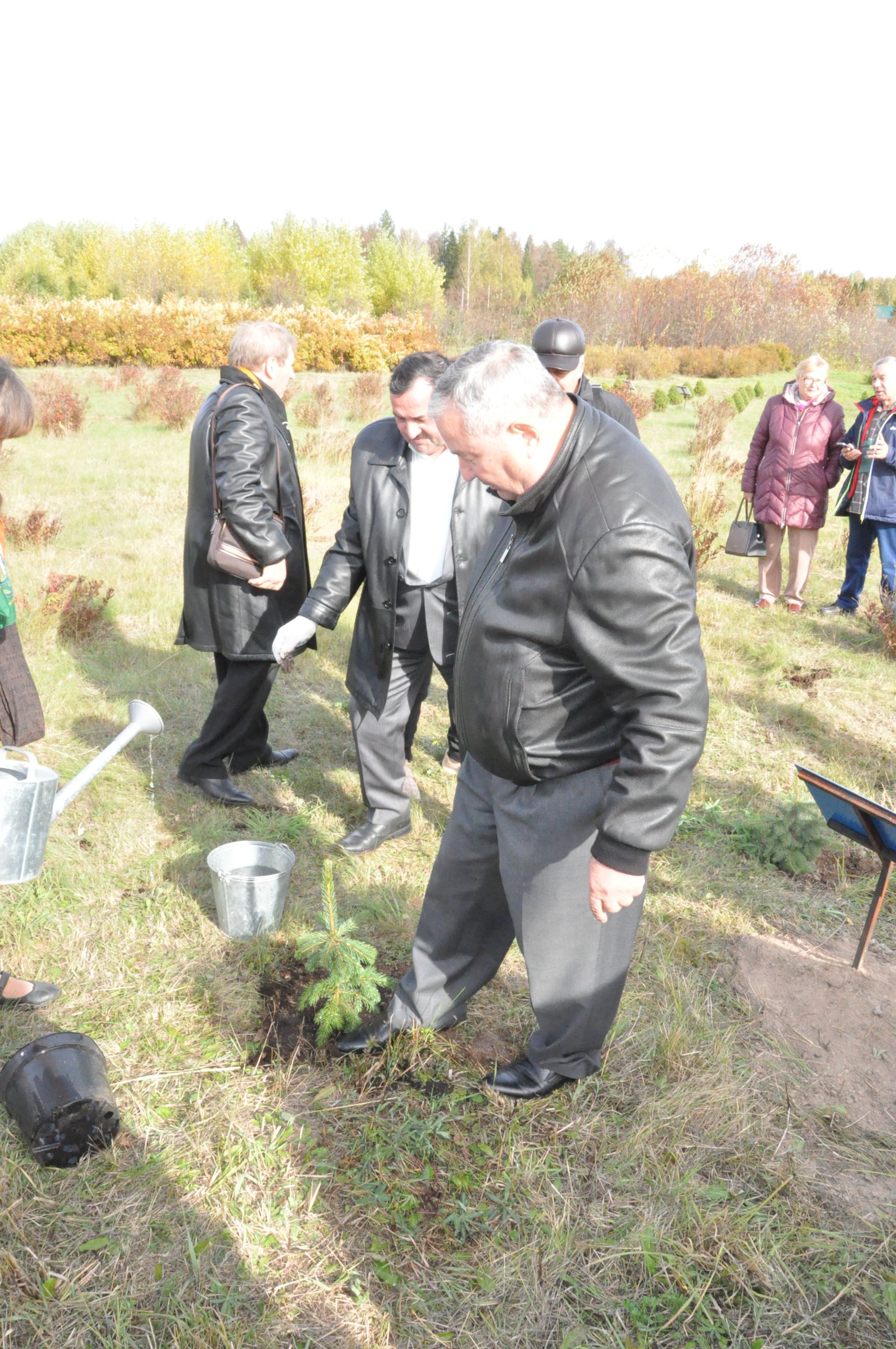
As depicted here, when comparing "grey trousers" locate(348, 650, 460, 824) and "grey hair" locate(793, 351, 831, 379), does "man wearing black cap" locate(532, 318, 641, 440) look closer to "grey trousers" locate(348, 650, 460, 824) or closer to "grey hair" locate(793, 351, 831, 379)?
"grey trousers" locate(348, 650, 460, 824)

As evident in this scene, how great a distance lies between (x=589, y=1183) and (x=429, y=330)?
2432cm

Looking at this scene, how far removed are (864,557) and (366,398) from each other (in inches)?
433

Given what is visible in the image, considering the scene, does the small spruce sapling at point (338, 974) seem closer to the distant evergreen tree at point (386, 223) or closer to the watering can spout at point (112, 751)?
the watering can spout at point (112, 751)

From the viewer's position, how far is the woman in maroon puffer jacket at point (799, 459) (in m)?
6.87

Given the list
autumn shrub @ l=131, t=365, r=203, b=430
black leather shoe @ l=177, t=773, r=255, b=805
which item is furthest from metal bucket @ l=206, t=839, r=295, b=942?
autumn shrub @ l=131, t=365, r=203, b=430

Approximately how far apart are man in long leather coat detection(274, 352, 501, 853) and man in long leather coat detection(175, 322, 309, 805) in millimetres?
420

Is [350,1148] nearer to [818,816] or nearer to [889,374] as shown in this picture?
[818,816]

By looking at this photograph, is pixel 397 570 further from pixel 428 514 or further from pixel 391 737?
pixel 391 737

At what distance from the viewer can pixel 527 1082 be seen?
2475mm

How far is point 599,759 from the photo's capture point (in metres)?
2.01

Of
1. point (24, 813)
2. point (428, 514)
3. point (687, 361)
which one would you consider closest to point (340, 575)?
point (428, 514)

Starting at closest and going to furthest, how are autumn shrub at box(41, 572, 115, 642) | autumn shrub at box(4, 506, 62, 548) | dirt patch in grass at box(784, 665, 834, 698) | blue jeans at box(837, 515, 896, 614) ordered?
dirt patch in grass at box(784, 665, 834, 698) → autumn shrub at box(41, 572, 115, 642) → blue jeans at box(837, 515, 896, 614) → autumn shrub at box(4, 506, 62, 548)

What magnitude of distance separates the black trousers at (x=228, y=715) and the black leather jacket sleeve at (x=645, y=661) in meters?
2.42

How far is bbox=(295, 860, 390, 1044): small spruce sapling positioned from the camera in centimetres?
251
